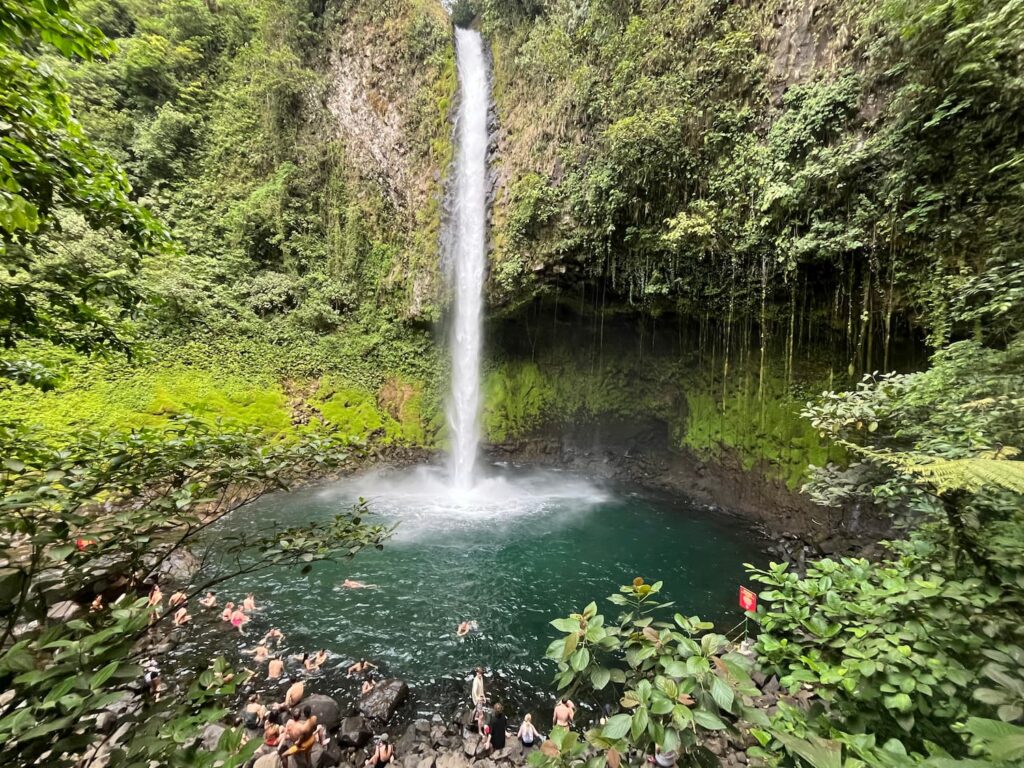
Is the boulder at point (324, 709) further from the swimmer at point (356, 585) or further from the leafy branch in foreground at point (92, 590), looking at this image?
the leafy branch in foreground at point (92, 590)

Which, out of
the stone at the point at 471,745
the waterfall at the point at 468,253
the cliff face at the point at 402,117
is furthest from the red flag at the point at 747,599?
the cliff face at the point at 402,117

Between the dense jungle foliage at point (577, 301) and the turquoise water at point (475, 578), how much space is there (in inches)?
37.3

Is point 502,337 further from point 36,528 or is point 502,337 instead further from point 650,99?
point 36,528

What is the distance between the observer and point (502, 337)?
1245 cm

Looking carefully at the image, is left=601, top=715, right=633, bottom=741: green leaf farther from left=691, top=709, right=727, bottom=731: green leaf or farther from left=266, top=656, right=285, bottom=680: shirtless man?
left=266, top=656, right=285, bottom=680: shirtless man

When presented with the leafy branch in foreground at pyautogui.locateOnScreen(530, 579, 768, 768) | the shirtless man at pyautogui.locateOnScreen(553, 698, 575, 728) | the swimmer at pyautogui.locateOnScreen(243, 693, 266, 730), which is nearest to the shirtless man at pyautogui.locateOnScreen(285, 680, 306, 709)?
the swimmer at pyautogui.locateOnScreen(243, 693, 266, 730)

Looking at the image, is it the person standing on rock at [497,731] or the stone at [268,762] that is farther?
the person standing on rock at [497,731]

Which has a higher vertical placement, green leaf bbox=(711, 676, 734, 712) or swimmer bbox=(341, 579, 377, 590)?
green leaf bbox=(711, 676, 734, 712)

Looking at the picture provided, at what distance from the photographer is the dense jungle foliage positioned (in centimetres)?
154

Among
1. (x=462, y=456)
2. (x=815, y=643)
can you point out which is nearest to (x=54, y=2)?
(x=815, y=643)

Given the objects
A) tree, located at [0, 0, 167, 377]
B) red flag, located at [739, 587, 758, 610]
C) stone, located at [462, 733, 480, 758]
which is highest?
tree, located at [0, 0, 167, 377]

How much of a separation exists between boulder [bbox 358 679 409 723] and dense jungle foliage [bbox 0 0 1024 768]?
7.25 ft

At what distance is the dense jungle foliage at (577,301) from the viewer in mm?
1535

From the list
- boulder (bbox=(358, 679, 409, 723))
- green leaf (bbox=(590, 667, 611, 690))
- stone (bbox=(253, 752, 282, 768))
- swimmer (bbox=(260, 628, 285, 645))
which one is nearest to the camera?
green leaf (bbox=(590, 667, 611, 690))
